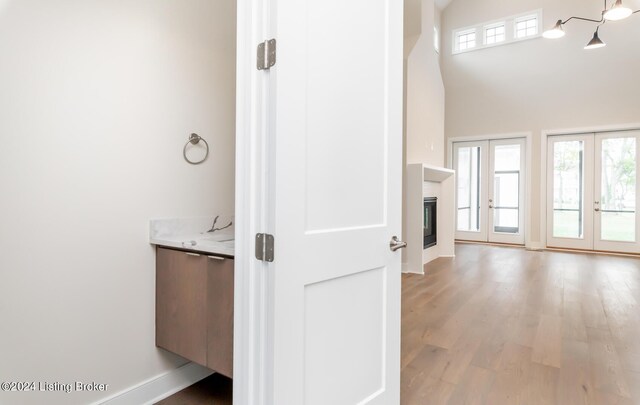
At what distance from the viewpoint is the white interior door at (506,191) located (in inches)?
288

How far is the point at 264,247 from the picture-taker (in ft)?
3.77

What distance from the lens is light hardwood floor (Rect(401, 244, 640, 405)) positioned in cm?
198

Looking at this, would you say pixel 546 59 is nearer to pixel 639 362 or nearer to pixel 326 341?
pixel 639 362

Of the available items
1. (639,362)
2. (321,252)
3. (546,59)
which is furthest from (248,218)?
(546,59)

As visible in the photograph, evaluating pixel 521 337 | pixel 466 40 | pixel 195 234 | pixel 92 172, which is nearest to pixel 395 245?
pixel 195 234

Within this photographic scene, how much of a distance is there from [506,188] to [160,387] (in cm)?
748

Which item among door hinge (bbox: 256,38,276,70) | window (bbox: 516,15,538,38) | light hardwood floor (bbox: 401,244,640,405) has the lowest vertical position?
light hardwood floor (bbox: 401,244,640,405)

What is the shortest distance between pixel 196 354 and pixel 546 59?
8.06 meters

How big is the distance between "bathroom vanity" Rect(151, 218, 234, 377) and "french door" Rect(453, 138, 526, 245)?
7036 mm

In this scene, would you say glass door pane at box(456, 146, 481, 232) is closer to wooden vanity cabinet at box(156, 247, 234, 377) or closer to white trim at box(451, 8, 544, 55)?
white trim at box(451, 8, 544, 55)

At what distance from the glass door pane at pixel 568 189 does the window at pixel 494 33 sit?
251 cm

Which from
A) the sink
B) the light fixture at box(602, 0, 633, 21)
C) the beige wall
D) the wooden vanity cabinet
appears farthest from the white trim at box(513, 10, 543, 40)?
the wooden vanity cabinet

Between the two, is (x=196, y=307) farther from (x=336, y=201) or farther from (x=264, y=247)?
(x=336, y=201)

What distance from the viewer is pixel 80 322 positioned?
1.56m
